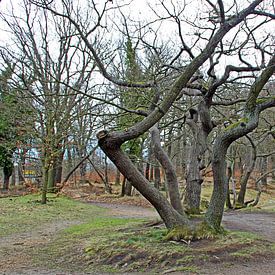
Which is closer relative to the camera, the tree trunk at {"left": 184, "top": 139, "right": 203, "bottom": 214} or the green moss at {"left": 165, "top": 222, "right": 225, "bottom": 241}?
the green moss at {"left": 165, "top": 222, "right": 225, "bottom": 241}

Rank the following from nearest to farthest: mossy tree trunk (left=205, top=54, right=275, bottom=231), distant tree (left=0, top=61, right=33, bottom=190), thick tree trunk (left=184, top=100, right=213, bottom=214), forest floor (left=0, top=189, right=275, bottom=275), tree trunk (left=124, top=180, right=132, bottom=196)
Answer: forest floor (left=0, top=189, right=275, bottom=275)
mossy tree trunk (left=205, top=54, right=275, bottom=231)
thick tree trunk (left=184, top=100, right=213, bottom=214)
distant tree (left=0, top=61, right=33, bottom=190)
tree trunk (left=124, top=180, right=132, bottom=196)

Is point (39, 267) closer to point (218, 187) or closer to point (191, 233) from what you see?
point (191, 233)

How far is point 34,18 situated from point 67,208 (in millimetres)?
7954

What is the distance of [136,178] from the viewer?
19.7ft

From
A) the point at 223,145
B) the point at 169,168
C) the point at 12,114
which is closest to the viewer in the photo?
the point at 223,145

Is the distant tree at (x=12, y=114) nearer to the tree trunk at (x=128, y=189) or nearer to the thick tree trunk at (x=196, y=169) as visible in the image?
the thick tree trunk at (x=196, y=169)

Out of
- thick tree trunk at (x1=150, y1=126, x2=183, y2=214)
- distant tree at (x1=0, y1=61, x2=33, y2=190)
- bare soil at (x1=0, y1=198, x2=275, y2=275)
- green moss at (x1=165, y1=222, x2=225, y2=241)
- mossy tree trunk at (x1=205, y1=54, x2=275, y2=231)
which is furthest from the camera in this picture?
distant tree at (x1=0, y1=61, x2=33, y2=190)

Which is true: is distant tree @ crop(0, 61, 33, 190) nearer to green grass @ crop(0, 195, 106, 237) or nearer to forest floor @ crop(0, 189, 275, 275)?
green grass @ crop(0, 195, 106, 237)

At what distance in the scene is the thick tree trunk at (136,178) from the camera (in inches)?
227

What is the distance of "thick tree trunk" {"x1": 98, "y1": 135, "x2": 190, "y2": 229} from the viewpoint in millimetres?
5754

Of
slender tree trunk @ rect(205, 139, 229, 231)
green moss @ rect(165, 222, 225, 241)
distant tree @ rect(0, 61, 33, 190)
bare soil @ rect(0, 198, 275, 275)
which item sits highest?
distant tree @ rect(0, 61, 33, 190)

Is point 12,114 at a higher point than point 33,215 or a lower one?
higher

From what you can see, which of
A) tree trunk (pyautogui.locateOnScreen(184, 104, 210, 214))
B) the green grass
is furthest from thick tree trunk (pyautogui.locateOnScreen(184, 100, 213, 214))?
the green grass

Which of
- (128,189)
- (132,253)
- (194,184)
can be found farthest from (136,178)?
(128,189)
